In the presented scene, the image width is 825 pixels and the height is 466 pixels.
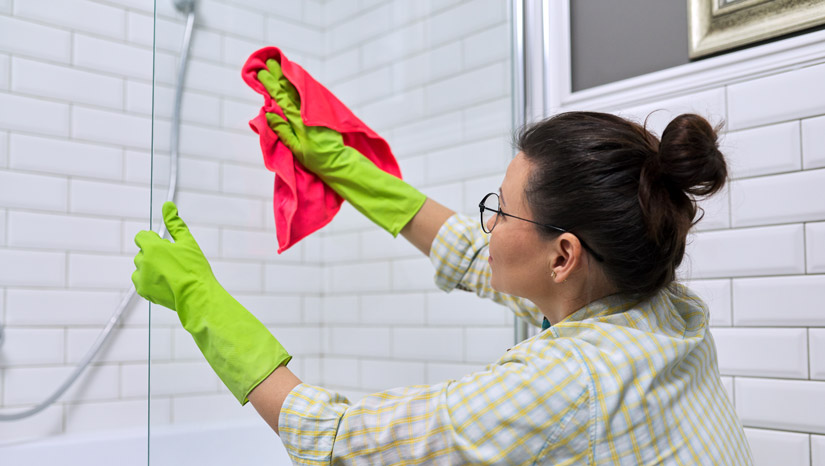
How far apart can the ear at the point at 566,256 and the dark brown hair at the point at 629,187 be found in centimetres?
1

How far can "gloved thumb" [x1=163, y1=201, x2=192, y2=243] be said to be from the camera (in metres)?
0.98

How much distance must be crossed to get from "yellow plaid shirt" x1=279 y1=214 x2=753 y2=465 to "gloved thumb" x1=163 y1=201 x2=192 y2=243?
11.3 inches

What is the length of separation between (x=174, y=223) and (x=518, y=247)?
1.54 ft

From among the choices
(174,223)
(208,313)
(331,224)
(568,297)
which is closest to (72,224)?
(331,224)

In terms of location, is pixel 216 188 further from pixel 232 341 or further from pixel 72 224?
pixel 72 224

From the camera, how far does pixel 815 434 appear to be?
3.78 ft

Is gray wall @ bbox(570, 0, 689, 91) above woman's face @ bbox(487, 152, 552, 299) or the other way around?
above

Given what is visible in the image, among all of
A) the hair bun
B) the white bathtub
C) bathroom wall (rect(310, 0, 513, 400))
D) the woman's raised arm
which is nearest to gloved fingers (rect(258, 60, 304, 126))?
bathroom wall (rect(310, 0, 513, 400))

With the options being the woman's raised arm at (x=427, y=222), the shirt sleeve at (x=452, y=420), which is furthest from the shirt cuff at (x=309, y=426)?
the woman's raised arm at (x=427, y=222)

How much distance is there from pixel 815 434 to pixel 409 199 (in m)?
0.76

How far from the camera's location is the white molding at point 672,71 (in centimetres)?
120

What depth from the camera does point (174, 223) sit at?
0.99 meters

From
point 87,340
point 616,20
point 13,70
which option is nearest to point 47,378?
point 87,340

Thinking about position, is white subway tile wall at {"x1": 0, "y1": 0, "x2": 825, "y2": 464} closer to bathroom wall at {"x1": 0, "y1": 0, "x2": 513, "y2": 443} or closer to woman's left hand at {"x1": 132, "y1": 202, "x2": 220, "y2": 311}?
bathroom wall at {"x1": 0, "y1": 0, "x2": 513, "y2": 443}
